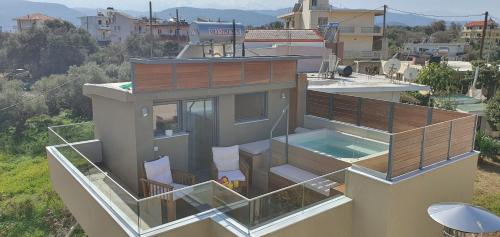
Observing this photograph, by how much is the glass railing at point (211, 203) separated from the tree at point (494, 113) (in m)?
15.7

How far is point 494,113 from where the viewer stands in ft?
67.9

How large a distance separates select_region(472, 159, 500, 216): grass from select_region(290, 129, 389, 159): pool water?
6.44m

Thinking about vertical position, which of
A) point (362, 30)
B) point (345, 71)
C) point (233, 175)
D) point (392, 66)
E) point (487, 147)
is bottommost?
point (487, 147)

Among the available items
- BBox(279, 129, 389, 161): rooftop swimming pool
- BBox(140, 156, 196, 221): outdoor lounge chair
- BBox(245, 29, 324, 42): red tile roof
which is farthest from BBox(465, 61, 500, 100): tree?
BBox(140, 156, 196, 221): outdoor lounge chair

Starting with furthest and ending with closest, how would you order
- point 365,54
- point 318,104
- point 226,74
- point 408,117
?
point 365,54 < point 318,104 < point 226,74 < point 408,117

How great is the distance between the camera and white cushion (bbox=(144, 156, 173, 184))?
1034 centimetres

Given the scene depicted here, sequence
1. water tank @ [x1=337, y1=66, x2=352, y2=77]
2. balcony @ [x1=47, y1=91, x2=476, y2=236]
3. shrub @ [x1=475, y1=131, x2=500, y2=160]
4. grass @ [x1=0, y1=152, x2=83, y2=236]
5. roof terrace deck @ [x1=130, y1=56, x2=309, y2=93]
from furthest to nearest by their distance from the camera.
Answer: water tank @ [x1=337, y1=66, x2=352, y2=77] → shrub @ [x1=475, y1=131, x2=500, y2=160] → grass @ [x1=0, y1=152, x2=83, y2=236] → roof terrace deck @ [x1=130, y1=56, x2=309, y2=93] → balcony @ [x1=47, y1=91, x2=476, y2=236]

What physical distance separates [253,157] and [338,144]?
8.10 feet

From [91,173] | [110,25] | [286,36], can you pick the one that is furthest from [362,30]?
[110,25]

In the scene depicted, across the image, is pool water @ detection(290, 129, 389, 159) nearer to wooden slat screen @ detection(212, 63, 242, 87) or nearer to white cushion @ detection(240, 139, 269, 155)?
white cushion @ detection(240, 139, 269, 155)

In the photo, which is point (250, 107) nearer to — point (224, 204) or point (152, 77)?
point (152, 77)

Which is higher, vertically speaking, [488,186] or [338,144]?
[338,144]

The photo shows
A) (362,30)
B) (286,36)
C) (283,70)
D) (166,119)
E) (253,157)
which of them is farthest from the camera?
(362,30)

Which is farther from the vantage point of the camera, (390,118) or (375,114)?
(375,114)
